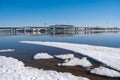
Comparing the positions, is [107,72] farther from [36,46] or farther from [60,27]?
A: [60,27]

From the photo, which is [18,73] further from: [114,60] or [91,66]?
[114,60]

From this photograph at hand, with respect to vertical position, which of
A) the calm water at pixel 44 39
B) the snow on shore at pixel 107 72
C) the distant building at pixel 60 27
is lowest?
the calm water at pixel 44 39

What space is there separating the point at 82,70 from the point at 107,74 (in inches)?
96.7

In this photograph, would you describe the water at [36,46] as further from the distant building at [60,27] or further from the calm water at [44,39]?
the distant building at [60,27]

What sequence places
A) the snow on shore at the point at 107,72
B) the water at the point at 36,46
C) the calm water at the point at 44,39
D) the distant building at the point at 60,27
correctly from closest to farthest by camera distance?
the snow on shore at the point at 107,72, the water at the point at 36,46, the calm water at the point at 44,39, the distant building at the point at 60,27

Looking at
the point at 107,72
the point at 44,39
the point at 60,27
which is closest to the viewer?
the point at 107,72

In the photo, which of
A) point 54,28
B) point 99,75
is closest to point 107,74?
point 99,75

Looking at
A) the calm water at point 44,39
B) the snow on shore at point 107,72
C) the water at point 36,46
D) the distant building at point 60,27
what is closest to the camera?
the snow on shore at point 107,72

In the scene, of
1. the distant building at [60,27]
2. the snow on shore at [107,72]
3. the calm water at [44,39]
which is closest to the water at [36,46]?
the calm water at [44,39]

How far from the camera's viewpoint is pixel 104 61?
1817 centimetres

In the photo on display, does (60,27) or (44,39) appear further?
(60,27)

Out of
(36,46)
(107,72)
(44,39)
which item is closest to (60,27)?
(44,39)

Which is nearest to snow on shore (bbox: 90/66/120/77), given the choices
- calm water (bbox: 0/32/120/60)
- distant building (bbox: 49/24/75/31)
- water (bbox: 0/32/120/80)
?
water (bbox: 0/32/120/80)

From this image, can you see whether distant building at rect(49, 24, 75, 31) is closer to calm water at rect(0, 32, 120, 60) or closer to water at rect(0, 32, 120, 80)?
calm water at rect(0, 32, 120, 60)
